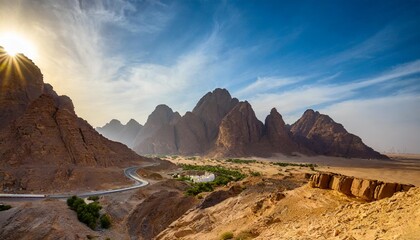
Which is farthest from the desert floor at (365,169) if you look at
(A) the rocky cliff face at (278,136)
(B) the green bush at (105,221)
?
(B) the green bush at (105,221)

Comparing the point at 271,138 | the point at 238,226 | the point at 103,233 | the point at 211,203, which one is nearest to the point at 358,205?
the point at 238,226

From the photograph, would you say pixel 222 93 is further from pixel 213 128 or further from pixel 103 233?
pixel 103 233

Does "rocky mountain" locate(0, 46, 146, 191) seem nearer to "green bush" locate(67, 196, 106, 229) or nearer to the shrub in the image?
"green bush" locate(67, 196, 106, 229)

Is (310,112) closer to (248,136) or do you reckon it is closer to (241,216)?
(248,136)

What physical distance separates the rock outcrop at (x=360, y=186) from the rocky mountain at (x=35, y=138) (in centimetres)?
4575

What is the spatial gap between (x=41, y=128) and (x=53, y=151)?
6248 mm

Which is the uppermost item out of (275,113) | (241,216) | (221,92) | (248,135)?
(221,92)

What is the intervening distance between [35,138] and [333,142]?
428ft

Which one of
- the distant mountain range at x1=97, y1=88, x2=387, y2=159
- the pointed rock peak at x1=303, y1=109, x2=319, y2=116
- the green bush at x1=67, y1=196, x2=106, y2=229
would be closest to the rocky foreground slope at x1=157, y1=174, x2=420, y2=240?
the green bush at x1=67, y1=196, x2=106, y2=229

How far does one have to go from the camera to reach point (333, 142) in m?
137

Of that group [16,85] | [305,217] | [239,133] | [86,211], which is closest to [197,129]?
[239,133]

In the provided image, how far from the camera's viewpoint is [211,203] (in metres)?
25.1

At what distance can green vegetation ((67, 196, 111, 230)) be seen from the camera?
3042 centimetres

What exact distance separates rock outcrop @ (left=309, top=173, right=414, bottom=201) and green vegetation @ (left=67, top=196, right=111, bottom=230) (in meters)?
25.4
